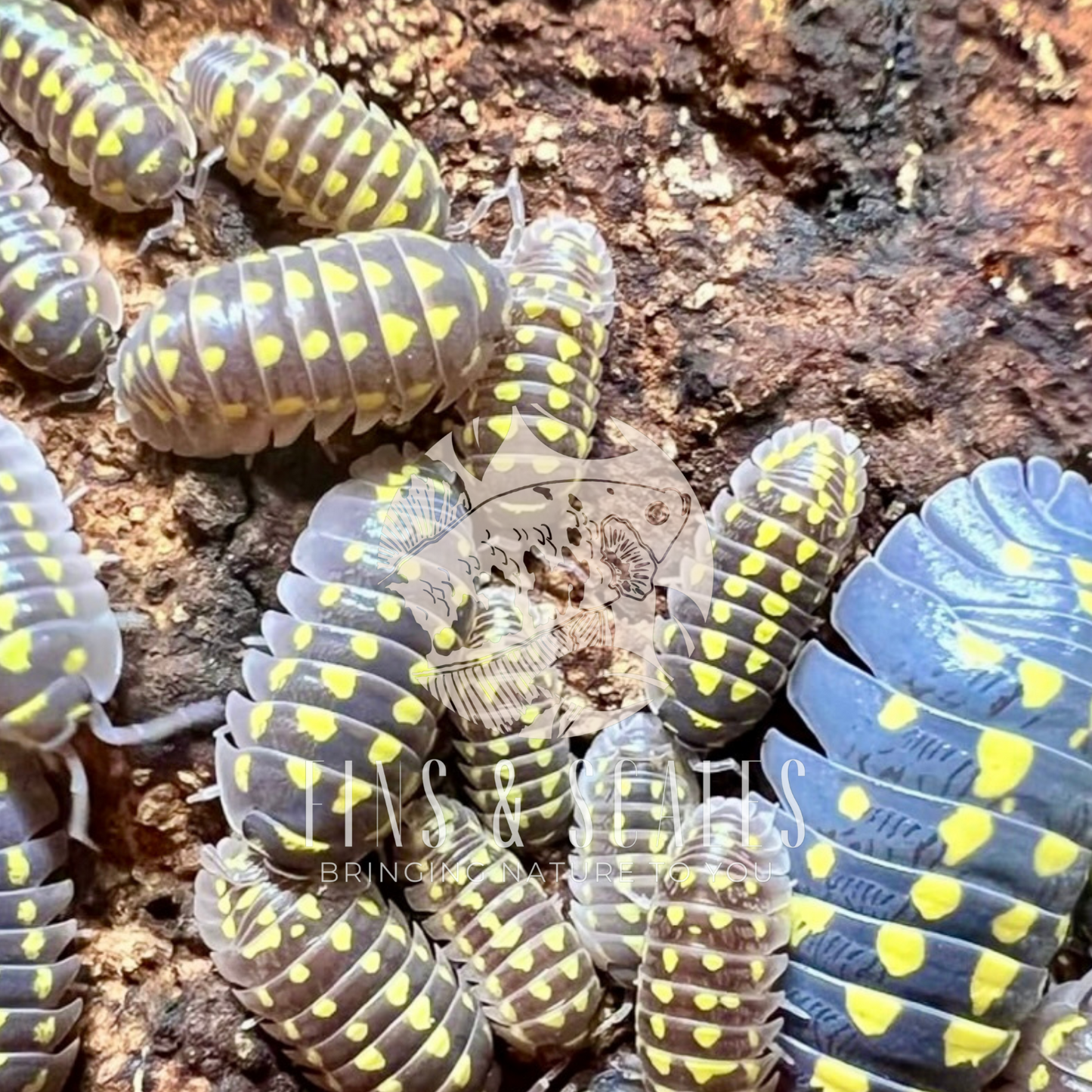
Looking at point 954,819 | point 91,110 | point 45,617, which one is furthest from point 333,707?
point 91,110

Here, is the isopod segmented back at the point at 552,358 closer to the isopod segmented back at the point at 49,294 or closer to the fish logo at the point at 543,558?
the fish logo at the point at 543,558

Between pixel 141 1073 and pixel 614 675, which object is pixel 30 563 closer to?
pixel 141 1073

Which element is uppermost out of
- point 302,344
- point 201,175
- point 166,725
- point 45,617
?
point 201,175

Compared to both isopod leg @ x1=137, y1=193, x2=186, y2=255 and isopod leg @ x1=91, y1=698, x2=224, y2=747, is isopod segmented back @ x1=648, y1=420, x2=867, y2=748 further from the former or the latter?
isopod leg @ x1=137, y1=193, x2=186, y2=255

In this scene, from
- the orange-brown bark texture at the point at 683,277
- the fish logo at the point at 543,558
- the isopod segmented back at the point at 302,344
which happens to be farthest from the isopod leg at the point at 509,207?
the fish logo at the point at 543,558

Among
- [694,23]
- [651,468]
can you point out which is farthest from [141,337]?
[694,23]

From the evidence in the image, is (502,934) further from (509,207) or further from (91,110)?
(91,110)
